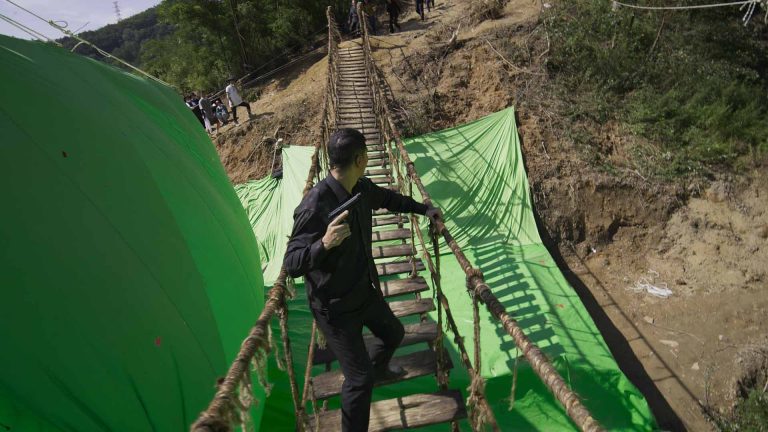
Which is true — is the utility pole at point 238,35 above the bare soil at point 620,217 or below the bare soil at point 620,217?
above

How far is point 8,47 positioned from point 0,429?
7.45 feet

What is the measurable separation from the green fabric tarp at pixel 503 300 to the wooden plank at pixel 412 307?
2.22ft

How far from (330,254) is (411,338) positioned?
1218 millimetres

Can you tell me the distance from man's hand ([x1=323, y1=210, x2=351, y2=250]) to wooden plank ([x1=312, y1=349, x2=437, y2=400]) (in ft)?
3.67

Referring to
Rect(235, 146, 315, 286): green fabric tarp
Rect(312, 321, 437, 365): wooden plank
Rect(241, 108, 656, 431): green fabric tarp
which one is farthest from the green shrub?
Rect(235, 146, 315, 286): green fabric tarp

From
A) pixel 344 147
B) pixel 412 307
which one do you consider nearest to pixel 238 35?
pixel 412 307

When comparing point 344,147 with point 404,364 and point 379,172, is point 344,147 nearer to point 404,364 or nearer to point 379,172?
point 404,364

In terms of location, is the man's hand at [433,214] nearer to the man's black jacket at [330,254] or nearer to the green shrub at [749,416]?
the man's black jacket at [330,254]

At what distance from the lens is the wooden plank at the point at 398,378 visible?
238 cm

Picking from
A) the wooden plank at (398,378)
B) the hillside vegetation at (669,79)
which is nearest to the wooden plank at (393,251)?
the wooden plank at (398,378)

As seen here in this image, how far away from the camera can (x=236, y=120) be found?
10.6 meters

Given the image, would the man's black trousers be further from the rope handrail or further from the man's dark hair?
the man's dark hair

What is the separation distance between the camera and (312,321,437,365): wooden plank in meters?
2.64

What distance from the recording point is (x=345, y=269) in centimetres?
181
